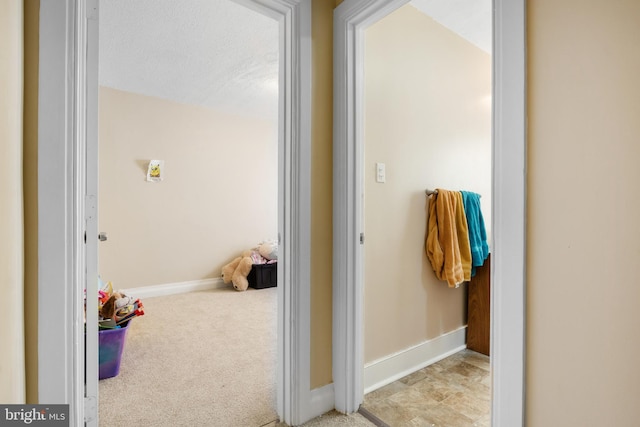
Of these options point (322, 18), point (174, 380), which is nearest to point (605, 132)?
point (322, 18)

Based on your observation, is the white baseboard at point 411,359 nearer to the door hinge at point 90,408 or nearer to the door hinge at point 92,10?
the door hinge at point 90,408

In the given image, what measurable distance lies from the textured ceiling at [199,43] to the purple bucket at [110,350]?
6.53 feet

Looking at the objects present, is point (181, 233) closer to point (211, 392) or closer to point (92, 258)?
point (211, 392)

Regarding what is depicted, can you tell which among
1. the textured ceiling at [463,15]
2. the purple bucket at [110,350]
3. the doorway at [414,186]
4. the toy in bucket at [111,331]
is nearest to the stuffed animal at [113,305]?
the toy in bucket at [111,331]

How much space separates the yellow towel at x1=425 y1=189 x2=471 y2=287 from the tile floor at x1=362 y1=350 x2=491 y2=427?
0.54m

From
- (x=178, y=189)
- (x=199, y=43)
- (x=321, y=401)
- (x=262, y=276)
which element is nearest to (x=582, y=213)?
(x=321, y=401)

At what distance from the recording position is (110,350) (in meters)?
1.95

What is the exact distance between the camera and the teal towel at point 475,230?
90.0 inches

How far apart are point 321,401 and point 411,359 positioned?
0.72m

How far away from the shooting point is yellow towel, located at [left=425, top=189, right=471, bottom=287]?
214 cm

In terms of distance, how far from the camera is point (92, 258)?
1.15 m

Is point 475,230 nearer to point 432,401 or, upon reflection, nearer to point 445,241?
point 445,241

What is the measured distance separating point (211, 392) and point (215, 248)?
2718 mm

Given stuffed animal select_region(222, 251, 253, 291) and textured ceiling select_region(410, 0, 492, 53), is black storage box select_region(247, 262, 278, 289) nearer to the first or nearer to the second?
stuffed animal select_region(222, 251, 253, 291)
